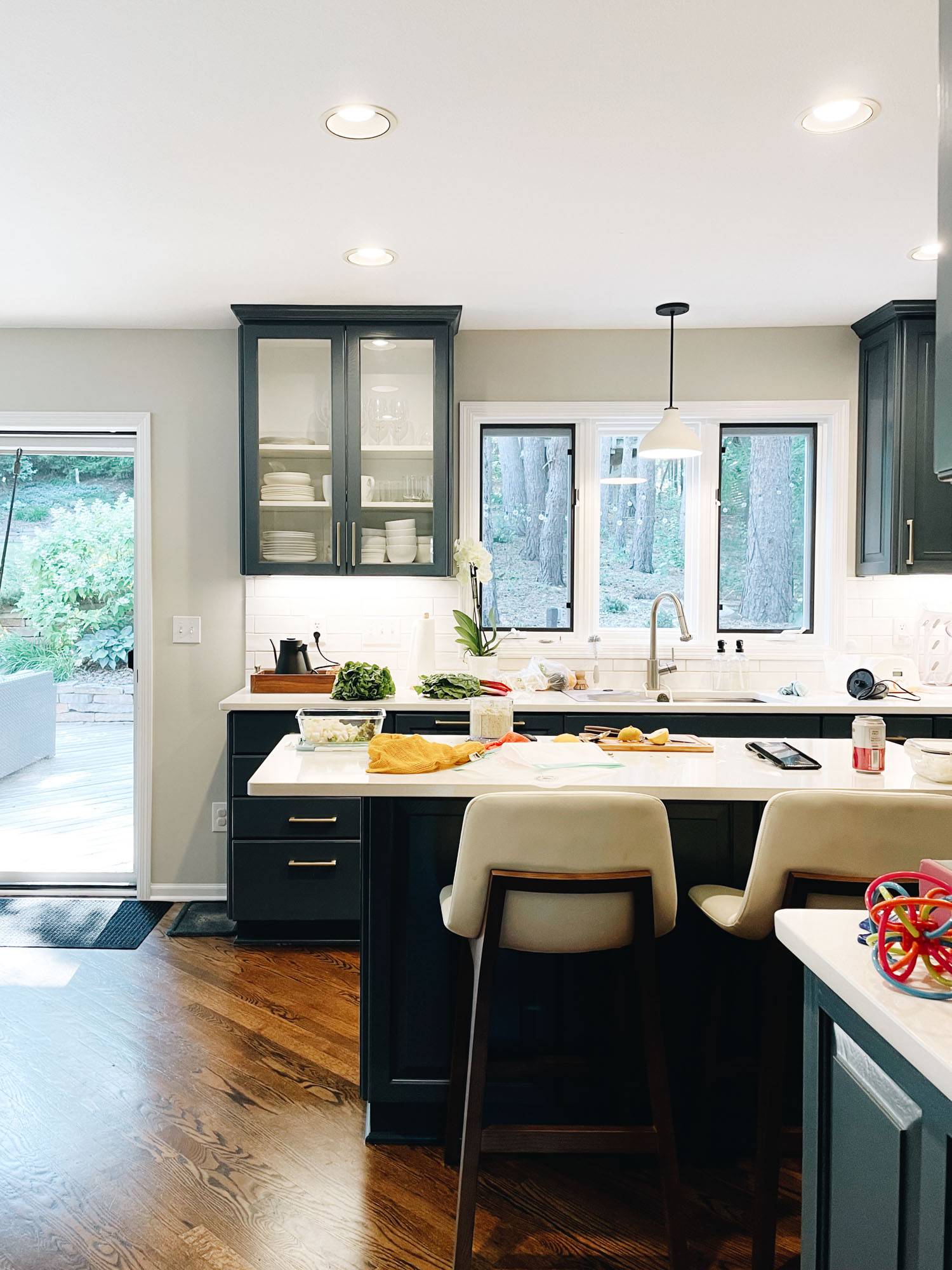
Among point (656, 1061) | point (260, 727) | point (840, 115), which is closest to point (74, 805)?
point (260, 727)

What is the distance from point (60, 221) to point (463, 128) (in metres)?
1.41

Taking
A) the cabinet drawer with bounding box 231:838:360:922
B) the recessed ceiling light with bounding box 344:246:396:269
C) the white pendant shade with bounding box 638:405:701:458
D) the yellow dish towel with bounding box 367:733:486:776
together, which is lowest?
the cabinet drawer with bounding box 231:838:360:922

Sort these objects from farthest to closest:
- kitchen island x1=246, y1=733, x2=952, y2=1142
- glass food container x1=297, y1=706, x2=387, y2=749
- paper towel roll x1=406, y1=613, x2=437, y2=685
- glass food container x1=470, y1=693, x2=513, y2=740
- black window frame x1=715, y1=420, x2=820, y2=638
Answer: black window frame x1=715, y1=420, x2=820, y2=638, paper towel roll x1=406, y1=613, x2=437, y2=685, glass food container x1=470, y1=693, x2=513, y2=740, glass food container x1=297, y1=706, x2=387, y2=749, kitchen island x1=246, y1=733, x2=952, y2=1142

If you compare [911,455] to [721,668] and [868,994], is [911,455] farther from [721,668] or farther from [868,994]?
[868,994]

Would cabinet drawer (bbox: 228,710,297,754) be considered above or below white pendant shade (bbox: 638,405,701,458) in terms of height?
below

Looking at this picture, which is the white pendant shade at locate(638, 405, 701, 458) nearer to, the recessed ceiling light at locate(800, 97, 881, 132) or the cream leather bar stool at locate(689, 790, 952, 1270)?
the recessed ceiling light at locate(800, 97, 881, 132)

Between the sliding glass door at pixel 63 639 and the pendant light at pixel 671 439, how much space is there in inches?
93.3

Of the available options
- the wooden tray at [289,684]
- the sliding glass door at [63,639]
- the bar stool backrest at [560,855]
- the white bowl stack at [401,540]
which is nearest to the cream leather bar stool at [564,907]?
the bar stool backrest at [560,855]

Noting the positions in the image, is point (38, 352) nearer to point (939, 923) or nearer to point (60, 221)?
point (60, 221)

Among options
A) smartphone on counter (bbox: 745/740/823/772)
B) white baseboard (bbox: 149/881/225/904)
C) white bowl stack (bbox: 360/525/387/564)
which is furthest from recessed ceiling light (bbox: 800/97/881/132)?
white baseboard (bbox: 149/881/225/904)

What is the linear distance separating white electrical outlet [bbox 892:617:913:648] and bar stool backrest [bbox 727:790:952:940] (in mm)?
2622

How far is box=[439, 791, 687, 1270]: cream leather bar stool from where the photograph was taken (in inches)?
69.9

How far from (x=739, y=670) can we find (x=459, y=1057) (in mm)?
2454

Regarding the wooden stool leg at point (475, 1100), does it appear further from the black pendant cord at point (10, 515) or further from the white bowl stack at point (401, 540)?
the black pendant cord at point (10, 515)
